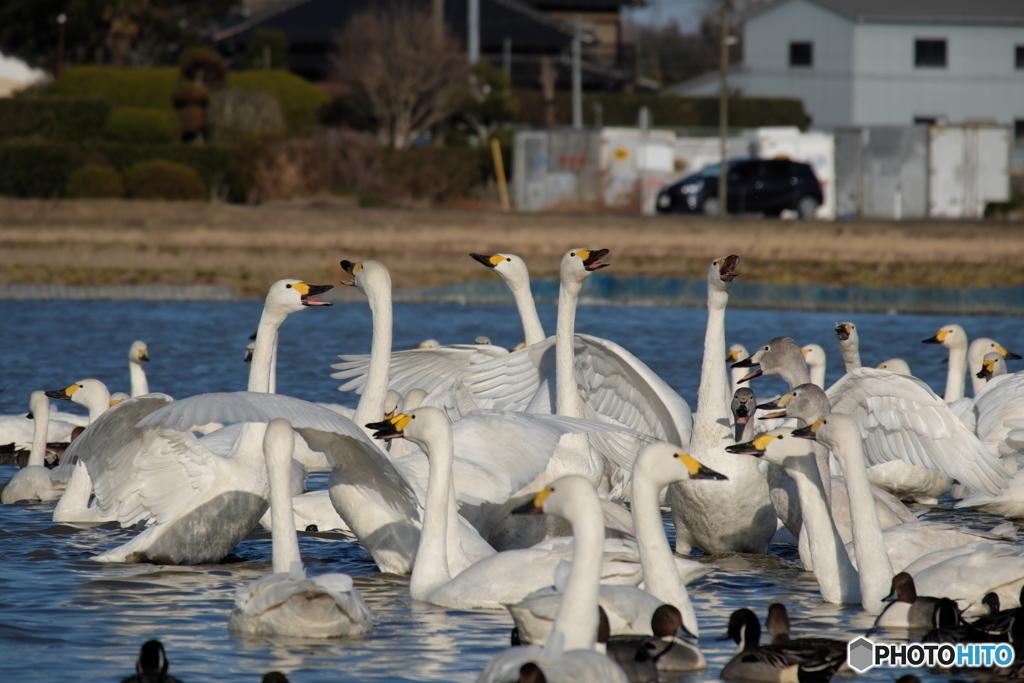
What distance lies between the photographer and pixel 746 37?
55344mm

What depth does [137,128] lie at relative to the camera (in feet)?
136

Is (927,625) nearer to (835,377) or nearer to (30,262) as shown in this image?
(835,377)

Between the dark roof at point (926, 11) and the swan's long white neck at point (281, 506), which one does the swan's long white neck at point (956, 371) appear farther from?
the dark roof at point (926, 11)

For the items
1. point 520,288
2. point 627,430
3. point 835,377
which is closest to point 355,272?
point 520,288

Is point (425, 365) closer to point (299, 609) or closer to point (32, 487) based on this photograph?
point (32, 487)

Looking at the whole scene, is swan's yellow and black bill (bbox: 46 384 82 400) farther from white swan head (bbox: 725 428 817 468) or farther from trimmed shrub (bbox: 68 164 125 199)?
trimmed shrub (bbox: 68 164 125 199)

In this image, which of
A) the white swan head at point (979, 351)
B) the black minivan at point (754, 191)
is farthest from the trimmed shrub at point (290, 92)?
the white swan head at point (979, 351)

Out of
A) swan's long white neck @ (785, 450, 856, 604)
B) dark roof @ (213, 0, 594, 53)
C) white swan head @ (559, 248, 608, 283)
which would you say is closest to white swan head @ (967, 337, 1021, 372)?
white swan head @ (559, 248, 608, 283)

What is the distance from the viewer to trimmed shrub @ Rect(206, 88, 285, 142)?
42.8m

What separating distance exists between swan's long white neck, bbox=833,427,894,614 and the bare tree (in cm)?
3962

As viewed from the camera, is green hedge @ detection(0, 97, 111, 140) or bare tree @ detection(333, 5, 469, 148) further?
bare tree @ detection(333, 5, 469, 148)

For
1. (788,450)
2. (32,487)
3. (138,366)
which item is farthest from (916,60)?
(788,450)

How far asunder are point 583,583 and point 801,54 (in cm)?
5039

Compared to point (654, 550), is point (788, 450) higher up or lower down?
higher up
